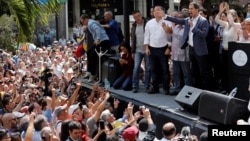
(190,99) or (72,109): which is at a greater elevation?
(190,99)

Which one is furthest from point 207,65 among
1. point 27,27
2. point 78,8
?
point 78,8

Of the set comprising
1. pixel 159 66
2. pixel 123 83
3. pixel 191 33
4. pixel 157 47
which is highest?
pixel 191 33

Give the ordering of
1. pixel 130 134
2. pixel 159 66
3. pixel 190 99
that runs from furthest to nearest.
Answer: pixel 159 66, pixel 190 99, pixel 130 134

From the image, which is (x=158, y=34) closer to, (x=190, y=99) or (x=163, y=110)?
(x=163, y=110)

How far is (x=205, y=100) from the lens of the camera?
8352 millimetres

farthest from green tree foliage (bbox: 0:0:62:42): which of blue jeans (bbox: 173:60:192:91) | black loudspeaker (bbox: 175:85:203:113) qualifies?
black loudspeaker (bbox: 175:85:203:113)

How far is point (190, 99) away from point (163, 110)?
2.05 feet

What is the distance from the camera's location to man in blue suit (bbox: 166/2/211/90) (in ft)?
31.8

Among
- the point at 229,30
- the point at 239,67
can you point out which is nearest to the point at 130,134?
the point at 239,67

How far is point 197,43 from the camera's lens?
9805 millimetres

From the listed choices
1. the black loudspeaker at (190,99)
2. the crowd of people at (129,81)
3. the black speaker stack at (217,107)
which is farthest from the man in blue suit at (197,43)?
the black speaker stack at (217,107)

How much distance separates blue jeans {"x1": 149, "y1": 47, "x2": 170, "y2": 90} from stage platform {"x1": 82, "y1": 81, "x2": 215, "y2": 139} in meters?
0.24

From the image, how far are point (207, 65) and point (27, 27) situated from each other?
10.8 ft

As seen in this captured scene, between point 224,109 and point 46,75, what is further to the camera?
Answer: point 46,75
